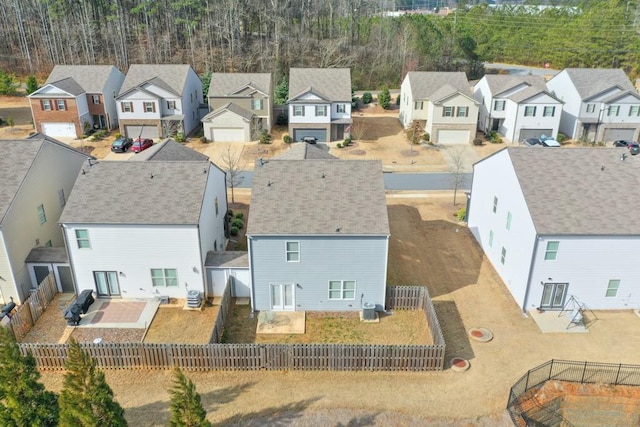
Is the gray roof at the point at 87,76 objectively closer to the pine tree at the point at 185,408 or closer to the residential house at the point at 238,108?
the residential house at the point at 238,108

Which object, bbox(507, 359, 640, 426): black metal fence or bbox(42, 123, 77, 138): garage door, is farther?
bbox(42, 123, 77, 138): garage door

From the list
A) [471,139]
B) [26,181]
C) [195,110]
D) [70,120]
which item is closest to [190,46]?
[195,110]

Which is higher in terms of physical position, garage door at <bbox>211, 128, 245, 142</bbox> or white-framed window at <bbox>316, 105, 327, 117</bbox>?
white-framed window at <bbox>316, 105, 327, 117</bbox>

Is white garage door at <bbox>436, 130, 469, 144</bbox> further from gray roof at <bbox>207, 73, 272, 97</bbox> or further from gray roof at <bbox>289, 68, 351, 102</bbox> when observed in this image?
gray roof at <bbox>207, 73, 272, 97</bbox>

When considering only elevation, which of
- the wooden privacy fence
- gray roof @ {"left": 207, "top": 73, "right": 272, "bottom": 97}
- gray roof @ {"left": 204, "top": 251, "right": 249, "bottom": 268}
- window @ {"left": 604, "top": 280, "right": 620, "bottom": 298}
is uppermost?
gray roof @ {"left": 207, "top": 73, "right": 272, "bottom": 97}

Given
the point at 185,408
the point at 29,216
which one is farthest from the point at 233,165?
the point at 185,408

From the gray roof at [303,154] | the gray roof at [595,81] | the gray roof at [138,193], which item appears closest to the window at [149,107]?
the gray roof at [303,154]

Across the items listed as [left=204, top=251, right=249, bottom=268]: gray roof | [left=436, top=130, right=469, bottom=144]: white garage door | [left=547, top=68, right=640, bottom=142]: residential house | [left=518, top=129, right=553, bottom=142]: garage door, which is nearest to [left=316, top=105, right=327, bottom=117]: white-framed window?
[left=436, top=130, right=469, bottom=144]: white garage door
